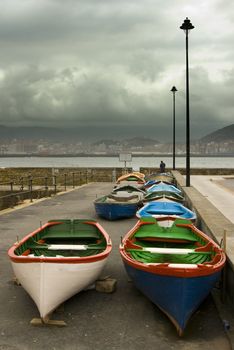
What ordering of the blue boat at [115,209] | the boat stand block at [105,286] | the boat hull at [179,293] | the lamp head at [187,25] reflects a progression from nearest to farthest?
the boat hull at [179,293] → the boat stand block at [105,286] → the blue boat at [115,209] → the lamp head at [187,25]

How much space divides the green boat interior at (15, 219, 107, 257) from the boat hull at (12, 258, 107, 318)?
1.30 meters

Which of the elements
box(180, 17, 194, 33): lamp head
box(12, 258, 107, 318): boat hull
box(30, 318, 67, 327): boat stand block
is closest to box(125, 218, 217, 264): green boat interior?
box(12, 258, 107, 318): boat hull

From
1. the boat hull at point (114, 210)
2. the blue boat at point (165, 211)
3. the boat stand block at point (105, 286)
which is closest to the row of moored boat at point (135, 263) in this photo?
the boat stand block at point (105, 286)

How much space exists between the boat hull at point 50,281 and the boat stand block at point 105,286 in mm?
1330

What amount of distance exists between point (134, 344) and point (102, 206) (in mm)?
11180

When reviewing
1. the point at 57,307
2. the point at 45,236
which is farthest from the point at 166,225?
the point at 57,307

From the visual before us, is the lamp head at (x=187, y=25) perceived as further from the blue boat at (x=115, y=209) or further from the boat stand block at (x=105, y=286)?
the boat stand block at (x=105, y=286)

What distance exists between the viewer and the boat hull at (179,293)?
6.52 metres

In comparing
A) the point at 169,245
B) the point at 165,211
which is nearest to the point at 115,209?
the point at 165,211

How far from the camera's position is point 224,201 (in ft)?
68.2

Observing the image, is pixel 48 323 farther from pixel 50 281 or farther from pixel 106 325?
pixel 106 325

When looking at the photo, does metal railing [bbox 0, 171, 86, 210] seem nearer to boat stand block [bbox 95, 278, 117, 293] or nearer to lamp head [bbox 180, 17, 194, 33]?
lamp head [bbox 180, 17, 194, 33]

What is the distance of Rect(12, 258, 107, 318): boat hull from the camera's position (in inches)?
267

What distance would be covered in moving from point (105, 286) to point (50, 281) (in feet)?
6.42
